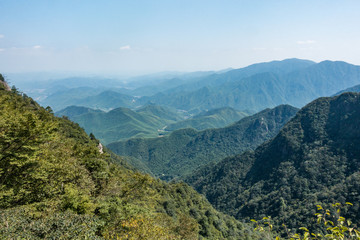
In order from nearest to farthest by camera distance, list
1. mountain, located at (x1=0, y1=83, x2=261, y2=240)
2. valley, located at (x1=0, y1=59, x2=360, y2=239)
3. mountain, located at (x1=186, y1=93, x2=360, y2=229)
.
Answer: mountain, located at (x1=0, y1=83, x2=261, y2=240) → valley, located at (x1=0, y1=59, x2=360, y2=239) → mountain, located at (x1=186, y1=93, x2=360, y2=229)

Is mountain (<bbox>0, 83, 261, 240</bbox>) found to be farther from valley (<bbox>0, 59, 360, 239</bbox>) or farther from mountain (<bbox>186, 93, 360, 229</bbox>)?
mountain (<bbox>186, 93, 360, 229</bbox>)

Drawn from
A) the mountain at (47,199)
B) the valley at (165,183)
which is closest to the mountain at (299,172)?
the valley at (165,183)

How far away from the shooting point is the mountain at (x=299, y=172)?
8512cm

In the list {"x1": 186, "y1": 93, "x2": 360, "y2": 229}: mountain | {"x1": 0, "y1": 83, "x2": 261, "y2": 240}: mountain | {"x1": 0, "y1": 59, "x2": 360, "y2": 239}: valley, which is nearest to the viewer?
{"x1": 0, "y1": 83, "x2": 261, "y2": 240}: mountain

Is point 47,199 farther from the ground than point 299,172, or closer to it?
farther from the ground

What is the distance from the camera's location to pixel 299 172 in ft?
351

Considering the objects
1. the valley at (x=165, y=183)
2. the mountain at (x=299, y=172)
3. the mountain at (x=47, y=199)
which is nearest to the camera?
the mountain at (x=47, y=199)

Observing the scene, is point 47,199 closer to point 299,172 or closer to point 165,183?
point 165,183

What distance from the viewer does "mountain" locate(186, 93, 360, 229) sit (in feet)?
279

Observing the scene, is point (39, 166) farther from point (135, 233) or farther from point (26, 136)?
point (135, 233)

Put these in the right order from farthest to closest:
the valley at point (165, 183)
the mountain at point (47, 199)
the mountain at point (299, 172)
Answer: the mountain at point (299, 172)
the valley at point (165, 183)
the mountain at point (47, 199)

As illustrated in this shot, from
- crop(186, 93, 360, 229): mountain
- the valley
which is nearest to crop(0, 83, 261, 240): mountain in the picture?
the valley

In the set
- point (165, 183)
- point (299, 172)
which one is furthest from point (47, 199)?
point (299, 172)

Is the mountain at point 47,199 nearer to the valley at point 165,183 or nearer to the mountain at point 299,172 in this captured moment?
the valley at point 165,183
